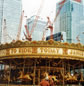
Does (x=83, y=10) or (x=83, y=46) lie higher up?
(x=83, y=10)

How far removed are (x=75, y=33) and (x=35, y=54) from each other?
108 meters

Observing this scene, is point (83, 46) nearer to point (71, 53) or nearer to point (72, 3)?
point (71, 53)

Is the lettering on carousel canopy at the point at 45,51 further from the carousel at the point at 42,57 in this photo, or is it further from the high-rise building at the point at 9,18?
the high-rise building at the point at 9,18

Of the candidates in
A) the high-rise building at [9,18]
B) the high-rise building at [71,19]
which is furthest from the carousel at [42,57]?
the high-rise building at [71,19]

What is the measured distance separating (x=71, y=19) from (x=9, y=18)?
4133 centimetres

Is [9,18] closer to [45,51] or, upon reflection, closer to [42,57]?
[45,51]

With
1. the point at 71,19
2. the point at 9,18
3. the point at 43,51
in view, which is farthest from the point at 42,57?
the point at 71,19

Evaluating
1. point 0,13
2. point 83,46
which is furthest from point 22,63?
point 0,13

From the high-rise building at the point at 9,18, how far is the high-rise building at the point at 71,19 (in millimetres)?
29638

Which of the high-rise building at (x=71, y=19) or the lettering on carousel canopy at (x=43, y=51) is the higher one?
the high-rise building at (x=71, y=19)

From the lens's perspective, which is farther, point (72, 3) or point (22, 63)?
point (72, 3)

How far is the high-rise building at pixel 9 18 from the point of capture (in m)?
108

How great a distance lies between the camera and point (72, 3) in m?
130

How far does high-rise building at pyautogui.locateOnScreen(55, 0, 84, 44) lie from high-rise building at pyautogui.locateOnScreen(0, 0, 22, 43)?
1167 inches
